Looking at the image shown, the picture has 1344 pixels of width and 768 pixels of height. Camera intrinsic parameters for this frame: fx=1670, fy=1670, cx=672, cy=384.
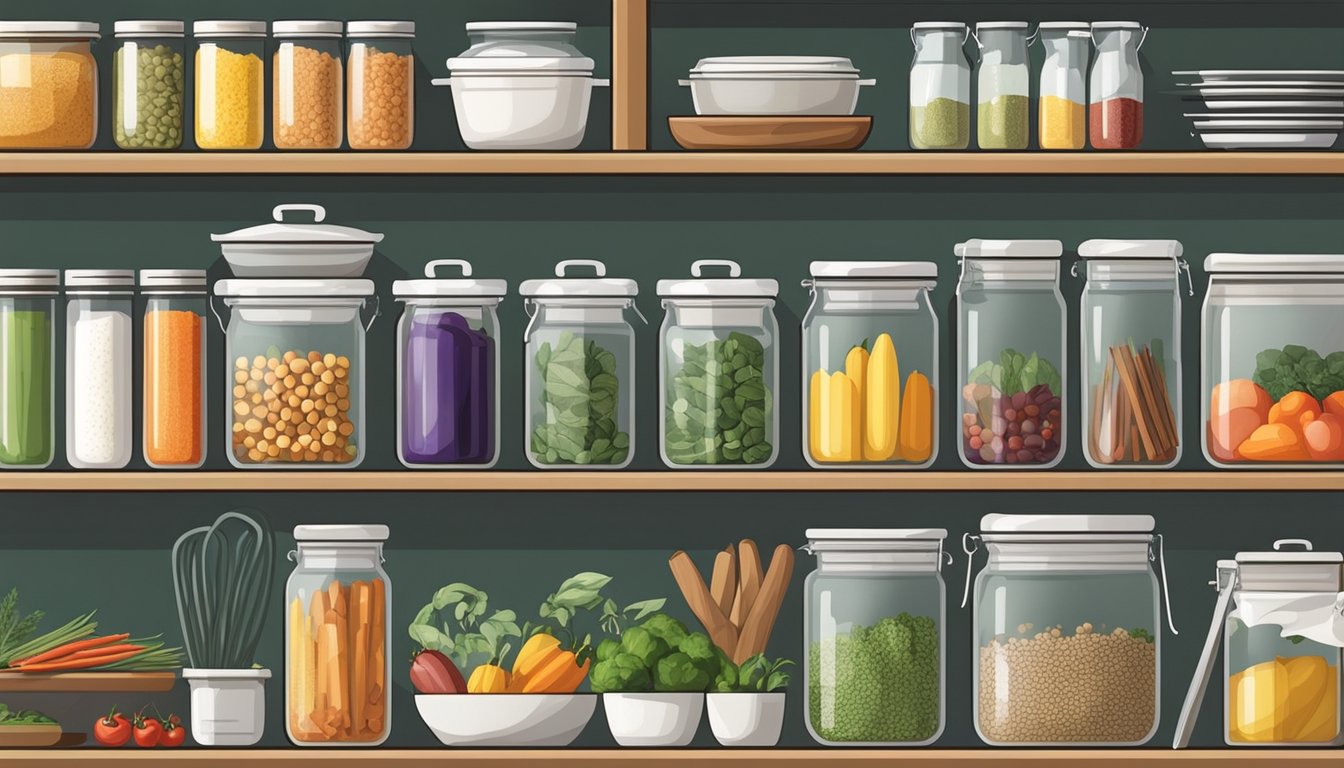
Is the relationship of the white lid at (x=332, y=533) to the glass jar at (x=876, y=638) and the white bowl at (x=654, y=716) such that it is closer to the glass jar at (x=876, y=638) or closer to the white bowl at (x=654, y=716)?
the white bowl at (x=654, y=716)

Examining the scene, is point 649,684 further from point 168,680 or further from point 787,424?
point 168,680

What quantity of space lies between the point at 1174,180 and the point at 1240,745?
2.50 feet

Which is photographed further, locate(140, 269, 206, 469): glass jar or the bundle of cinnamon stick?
the bundle of cinnamon stick

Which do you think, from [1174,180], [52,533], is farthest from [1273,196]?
[52,533]

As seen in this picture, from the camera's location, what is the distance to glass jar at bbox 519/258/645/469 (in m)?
2.09

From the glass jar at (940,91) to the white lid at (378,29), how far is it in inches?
25.9

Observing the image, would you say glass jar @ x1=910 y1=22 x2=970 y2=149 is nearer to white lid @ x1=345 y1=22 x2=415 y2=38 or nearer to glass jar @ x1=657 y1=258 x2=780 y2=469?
glass jar @ x1=657 y1=258 x2=780 y2=469

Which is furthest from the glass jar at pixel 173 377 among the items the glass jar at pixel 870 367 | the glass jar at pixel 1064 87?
the glass jar at pixel 1064 87

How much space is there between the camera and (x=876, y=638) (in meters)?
2.06

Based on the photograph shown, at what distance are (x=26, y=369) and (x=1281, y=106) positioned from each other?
1605 mm

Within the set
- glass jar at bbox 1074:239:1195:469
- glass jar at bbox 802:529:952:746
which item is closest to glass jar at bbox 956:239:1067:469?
glass jar at bbox 1074:239:1195:469

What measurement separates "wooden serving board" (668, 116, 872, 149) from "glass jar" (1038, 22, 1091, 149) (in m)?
0.25

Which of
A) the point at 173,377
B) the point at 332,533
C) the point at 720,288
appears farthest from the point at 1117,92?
the point at 173,377

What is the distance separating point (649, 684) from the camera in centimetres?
208
